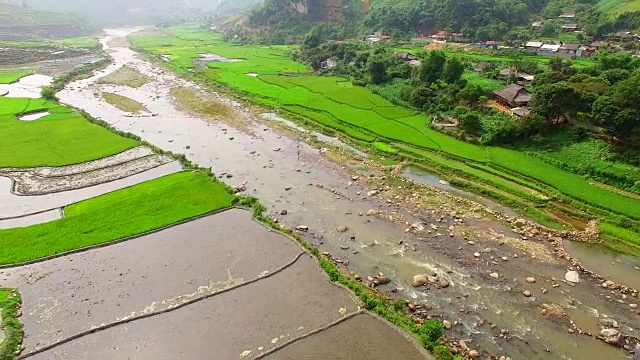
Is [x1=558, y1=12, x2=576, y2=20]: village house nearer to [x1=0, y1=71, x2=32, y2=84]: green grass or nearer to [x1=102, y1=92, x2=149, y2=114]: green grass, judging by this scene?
[x1=102, y1=92, x2=149, y2=114]: green grass

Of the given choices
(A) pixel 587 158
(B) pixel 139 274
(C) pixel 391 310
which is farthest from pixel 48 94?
(A) pixel 587 158

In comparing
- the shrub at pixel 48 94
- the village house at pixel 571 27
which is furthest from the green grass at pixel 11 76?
the village house at pixel 571 27

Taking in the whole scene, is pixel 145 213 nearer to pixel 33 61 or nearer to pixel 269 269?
pixel 269 269

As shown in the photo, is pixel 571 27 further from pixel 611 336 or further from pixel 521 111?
pixel 611 336

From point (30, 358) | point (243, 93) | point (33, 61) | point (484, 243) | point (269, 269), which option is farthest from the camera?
point (33, 61)

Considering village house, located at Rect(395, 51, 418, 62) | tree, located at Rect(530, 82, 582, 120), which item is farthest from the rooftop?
village house, located at Rect(395, 51, 418, 62)

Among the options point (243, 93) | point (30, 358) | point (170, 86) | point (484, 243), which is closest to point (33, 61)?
point (170, 86)
